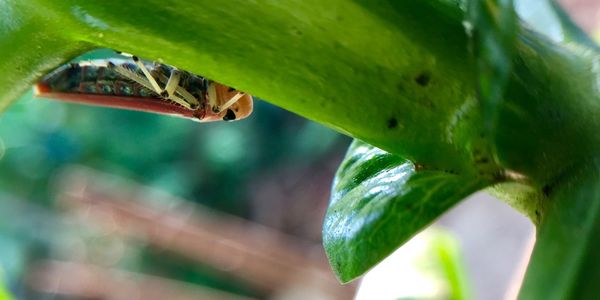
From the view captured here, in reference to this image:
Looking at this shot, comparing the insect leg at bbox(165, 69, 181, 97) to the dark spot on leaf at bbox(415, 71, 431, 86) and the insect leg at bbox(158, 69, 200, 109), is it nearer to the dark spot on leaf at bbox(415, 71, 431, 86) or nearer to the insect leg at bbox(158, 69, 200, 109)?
the insect leg at bbox(158, 69, 200, 109)

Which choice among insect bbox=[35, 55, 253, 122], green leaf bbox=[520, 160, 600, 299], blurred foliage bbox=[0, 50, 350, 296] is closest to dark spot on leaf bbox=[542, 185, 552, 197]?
green leaf bbox=[520, 160, 600, 299]

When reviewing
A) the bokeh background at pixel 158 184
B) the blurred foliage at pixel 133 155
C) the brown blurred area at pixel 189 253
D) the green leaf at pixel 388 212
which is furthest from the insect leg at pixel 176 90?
the blurred foliage at pixel 133 155

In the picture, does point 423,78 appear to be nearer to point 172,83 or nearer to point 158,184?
point 172,83

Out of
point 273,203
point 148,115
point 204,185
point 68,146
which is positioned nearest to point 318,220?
point 273,203

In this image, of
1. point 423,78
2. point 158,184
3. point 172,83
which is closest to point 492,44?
point 423,78

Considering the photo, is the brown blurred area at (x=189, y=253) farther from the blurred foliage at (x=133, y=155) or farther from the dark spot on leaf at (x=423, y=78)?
the dark spot on leaf at (x=423, y=78)

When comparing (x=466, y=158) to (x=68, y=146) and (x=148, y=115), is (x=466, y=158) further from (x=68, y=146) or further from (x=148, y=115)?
(x=68, y=146)
